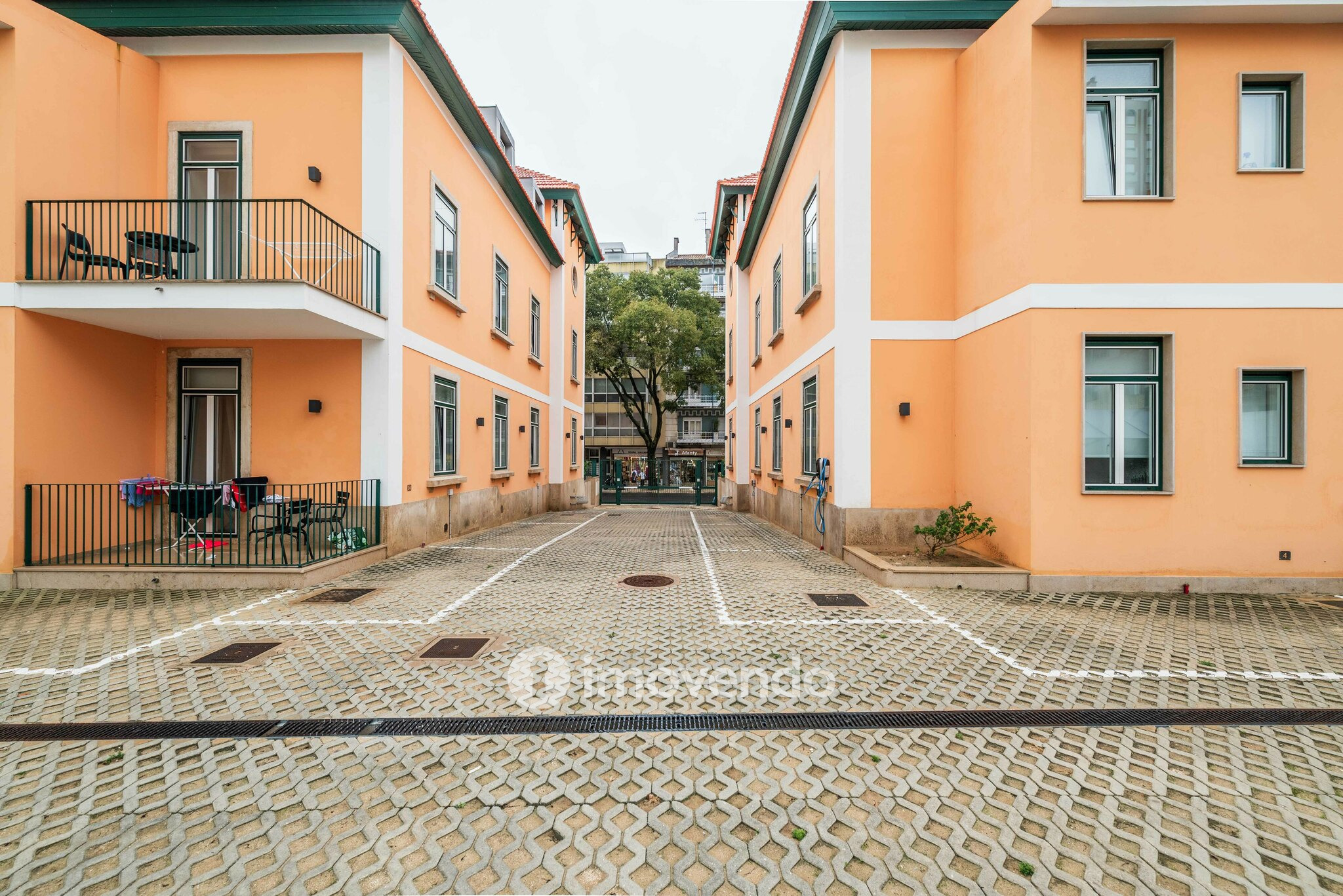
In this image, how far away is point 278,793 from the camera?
9.67 feet

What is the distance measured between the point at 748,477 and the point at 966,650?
14280mm

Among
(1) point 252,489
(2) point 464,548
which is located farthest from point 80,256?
(2) point 464,548

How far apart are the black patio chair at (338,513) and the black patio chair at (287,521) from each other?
5.4 inches

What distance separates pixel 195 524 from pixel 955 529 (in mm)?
10661

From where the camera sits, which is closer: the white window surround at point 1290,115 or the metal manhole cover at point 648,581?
the white window surround at point 1290,115

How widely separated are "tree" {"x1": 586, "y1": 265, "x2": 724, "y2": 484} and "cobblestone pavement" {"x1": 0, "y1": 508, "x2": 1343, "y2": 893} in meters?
26.0

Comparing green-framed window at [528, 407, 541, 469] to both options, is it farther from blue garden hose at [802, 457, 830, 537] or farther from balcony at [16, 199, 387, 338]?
blue garden hose at [802, 457, 830, 537]

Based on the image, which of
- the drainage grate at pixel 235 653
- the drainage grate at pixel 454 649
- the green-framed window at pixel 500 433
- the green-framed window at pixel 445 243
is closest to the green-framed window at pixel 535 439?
the green-framed window at pixel 500 433

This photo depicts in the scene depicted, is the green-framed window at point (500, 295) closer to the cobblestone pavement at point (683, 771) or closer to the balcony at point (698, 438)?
the cobblestone pavement at point (683, 771)

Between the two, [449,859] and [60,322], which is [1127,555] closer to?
[449,859]

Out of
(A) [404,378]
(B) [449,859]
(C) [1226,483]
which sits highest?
(A) [404,378]

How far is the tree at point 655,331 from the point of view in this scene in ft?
99.9

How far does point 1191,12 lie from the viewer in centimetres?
705

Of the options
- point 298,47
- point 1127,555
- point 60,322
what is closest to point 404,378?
point 60,322
